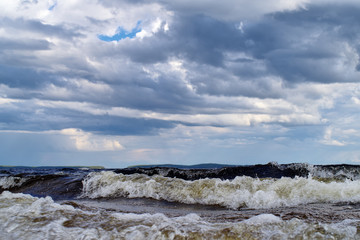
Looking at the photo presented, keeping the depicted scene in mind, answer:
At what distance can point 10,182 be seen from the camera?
21234 mm

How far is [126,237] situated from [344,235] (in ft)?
11.9

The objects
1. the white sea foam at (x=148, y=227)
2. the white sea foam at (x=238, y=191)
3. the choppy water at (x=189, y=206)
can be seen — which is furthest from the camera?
the white sea foam at (x=238, y=191)

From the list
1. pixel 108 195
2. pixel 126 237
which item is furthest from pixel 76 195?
pixel 126 237

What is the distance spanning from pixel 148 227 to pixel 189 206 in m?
5.78

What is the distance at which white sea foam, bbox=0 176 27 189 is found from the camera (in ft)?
67.9

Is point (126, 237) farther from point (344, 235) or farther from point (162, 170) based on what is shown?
point (162, 170)

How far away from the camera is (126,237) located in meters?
6.21

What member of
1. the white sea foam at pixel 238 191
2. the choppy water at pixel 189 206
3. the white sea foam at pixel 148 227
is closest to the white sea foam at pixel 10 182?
the choppy water at pixel 189 206

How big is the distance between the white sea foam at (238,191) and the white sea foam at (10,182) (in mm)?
6380

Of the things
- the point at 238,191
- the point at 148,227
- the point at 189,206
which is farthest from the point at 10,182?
the point at 148,227

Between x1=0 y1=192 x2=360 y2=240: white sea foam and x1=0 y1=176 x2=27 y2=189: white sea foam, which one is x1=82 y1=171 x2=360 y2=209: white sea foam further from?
x1=0 y1=176 x2=27 y2=189: white sea foam

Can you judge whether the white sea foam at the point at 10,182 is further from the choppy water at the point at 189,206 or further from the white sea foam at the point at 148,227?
the white sea foam at the point at 148,227

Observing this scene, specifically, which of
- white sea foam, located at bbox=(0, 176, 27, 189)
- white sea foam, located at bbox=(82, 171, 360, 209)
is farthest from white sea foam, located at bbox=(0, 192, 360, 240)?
white sea foam, located at bbox=(0, 176, 27, 189)

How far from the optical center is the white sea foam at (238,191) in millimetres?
11648
